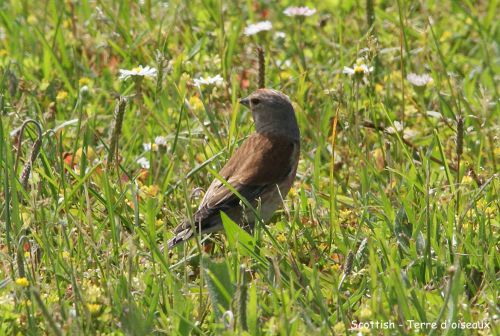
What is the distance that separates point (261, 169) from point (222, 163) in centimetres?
34

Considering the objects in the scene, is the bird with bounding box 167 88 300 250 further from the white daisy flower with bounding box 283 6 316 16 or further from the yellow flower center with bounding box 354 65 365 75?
the white daisy flower with bounding box 283 6 316 16

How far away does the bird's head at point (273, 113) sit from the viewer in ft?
18.3

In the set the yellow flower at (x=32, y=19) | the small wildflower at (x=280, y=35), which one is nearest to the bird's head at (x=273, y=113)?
the small wildflower at (x=280, y=35)

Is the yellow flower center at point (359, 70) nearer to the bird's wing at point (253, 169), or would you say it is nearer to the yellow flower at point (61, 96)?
the bird's wing at point (253, 169)

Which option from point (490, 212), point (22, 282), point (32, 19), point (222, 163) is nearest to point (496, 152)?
point (490, 212)

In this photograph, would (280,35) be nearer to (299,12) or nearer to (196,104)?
(299,12)

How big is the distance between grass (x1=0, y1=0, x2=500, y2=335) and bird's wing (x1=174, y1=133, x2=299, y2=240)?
0.38ft

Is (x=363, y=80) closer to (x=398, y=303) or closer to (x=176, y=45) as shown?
(x=176, y=45)

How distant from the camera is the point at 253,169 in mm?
5281

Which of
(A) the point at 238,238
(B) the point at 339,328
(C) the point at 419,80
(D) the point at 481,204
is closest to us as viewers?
(B) the point at 339,328

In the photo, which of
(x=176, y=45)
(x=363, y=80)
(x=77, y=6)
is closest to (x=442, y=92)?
(x=363, y=80)

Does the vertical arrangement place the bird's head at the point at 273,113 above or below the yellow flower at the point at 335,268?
above

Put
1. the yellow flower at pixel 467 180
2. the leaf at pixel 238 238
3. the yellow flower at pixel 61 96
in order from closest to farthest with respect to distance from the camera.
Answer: the leaf at pixel 238 238, the yellow flower at pixel 467 180, the yellow flower at pixel 61 96

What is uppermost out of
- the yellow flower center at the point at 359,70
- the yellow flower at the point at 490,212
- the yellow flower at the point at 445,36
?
the yellow flower center at the point at 359,70
